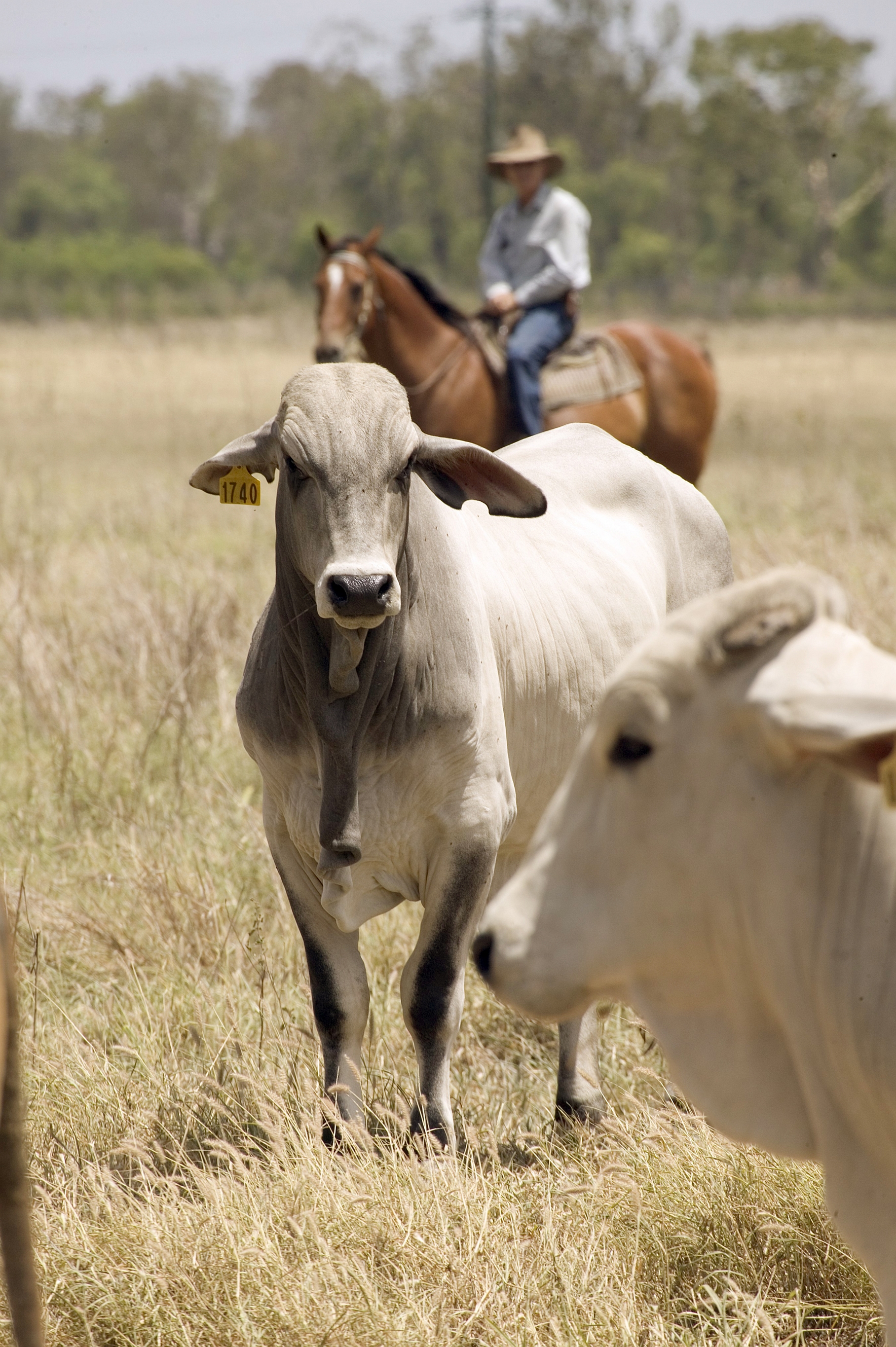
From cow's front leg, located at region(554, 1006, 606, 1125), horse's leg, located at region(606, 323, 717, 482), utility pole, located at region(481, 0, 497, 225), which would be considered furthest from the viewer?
utility pole, located at region(481, 0, 497, 225)

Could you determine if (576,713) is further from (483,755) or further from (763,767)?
(763,767)

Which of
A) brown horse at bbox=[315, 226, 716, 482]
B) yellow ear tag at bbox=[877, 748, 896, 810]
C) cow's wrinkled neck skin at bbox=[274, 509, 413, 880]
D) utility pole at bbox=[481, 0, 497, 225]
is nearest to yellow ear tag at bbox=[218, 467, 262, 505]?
cow's wrinkled neck skin at bbox=[274, 509, 413, 880]

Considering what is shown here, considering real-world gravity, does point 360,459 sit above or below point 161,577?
above

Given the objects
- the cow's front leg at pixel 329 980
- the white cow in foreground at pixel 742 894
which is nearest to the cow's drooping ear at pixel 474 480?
the cow's front leg at pixel 329 980

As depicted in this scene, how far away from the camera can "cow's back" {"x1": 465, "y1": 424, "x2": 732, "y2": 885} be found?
11.6ft

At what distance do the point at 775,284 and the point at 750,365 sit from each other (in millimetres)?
31827

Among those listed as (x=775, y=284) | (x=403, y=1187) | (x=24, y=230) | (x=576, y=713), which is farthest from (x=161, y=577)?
(x=24, y=230)

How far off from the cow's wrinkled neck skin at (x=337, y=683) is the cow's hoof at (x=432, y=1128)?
60 cm

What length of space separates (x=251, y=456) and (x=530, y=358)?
5.76 meters

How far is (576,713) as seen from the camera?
12.0 ft

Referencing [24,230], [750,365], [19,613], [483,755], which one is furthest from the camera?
[24,230]

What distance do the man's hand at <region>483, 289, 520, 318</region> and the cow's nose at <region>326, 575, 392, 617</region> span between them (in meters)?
6.38

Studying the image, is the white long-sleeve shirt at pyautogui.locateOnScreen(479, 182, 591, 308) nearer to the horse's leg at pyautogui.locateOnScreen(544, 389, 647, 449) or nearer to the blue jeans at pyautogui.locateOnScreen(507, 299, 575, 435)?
the blue jeans at pyautogui.locateOnScreen(507, 299, 575, 435)

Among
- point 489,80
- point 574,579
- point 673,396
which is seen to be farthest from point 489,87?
point 574,579
